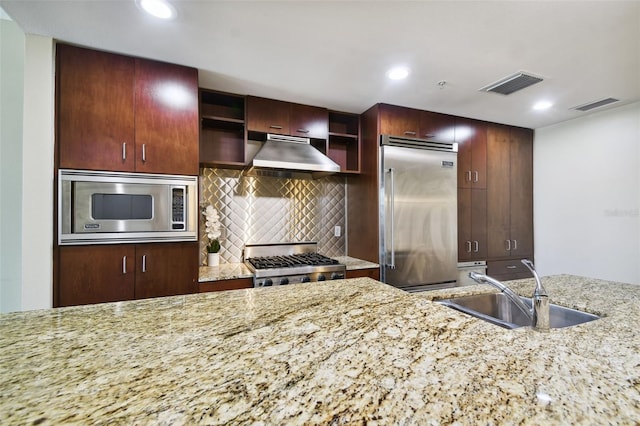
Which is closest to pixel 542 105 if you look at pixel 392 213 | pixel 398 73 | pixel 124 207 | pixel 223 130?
pixel 398 73

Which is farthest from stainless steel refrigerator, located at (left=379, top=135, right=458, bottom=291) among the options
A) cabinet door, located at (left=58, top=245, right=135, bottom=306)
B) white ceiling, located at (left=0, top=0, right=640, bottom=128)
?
cabinet door, located at (left=58, top=245, right=135, bottom=306)

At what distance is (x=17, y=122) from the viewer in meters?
1.98

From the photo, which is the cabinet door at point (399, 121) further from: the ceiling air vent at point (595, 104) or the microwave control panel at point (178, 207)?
the microwave control panel at point (178, 207)

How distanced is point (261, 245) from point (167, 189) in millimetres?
1100

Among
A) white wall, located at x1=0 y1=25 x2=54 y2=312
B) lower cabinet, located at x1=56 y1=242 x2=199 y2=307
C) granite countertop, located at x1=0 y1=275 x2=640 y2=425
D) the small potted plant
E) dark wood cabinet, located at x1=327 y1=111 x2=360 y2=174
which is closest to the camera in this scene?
granite countertop, located at x1=0 y1=275 x2=640 y2=425

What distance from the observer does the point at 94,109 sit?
1.94 m

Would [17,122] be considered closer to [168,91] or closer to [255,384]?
[168,91]

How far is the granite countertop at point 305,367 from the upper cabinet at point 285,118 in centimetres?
202

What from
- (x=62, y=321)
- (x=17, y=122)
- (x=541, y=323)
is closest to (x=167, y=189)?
(x=17, y=122)

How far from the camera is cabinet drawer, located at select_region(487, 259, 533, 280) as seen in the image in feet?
11.2

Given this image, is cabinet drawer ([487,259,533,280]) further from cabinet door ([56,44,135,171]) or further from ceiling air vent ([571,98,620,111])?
cabinet door ([56,44,135,171])

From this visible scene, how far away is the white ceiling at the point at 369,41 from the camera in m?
1.54

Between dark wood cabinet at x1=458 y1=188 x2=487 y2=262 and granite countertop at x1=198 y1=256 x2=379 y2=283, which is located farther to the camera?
dark wood cabinet at x1=458 y1=188 x2=487 y2=262

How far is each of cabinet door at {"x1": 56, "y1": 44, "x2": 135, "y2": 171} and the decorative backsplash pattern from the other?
2.66ft
